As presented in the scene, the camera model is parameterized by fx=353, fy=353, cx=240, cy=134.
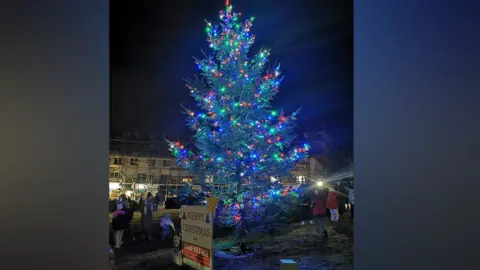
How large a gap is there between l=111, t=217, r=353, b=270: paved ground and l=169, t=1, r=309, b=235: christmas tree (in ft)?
2.84

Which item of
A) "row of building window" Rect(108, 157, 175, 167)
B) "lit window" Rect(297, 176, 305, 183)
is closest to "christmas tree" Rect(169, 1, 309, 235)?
"row of building window" Rect(108, 157, 175, 167)

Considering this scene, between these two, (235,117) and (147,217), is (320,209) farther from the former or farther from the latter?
(147,217)

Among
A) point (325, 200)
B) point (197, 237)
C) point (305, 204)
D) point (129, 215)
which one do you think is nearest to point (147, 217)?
point (129, 215)

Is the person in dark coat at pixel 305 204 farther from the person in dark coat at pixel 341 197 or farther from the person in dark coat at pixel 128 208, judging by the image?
the person in dark coat at pixel 128 208

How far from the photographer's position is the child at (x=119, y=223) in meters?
5.82

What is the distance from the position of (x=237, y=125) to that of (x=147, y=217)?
7.54 feet

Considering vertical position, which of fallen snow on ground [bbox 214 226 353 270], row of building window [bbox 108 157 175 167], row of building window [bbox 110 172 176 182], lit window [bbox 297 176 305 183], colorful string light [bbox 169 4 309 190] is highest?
colorful string light [bbox 169 4 309 190]

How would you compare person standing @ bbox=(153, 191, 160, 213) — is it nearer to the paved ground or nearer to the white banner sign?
the paved ground

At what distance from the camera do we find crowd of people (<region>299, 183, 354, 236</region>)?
23.7ft

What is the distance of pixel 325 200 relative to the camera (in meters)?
7.33
